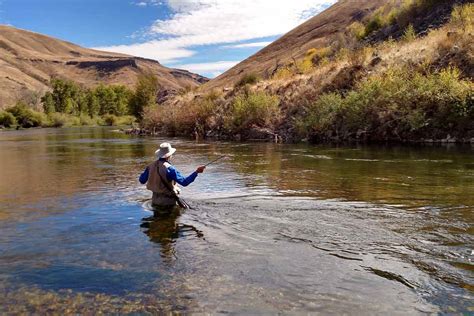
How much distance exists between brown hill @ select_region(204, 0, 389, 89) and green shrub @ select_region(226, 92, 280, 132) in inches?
1672

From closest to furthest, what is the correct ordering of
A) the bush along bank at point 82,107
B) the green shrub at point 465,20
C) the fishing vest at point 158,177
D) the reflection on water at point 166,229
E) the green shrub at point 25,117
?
the reflection on water at point 166,229 < the fishing vest at point 158,177 < the green shrub at point 465,20 < the bush along bank at point 82,107 < the green shrub at point 25,117

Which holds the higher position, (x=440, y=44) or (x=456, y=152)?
(x=440, y=44)

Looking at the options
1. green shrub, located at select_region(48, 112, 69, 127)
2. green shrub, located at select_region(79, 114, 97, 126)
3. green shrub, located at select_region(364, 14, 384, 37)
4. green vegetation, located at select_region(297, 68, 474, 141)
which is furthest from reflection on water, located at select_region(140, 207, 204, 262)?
green shrub, located at select_region(79, 114, 97, 126)

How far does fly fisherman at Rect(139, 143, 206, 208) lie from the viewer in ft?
34.7

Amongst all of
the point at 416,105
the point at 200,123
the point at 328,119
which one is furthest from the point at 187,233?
the point at 200,123

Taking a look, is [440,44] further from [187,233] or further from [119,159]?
[187,233]

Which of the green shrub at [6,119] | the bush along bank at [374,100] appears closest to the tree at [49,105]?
the green shrub at [6,119]

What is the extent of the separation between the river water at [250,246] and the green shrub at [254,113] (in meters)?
21.2

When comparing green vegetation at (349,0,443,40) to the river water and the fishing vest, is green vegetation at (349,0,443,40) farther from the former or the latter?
the fishing vest

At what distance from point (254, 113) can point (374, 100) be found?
11.9 metres

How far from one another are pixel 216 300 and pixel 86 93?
138 m

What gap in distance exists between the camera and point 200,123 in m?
46.1

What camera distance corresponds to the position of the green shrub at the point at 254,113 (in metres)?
37.5

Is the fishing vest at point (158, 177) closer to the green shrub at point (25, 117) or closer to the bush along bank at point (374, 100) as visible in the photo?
the bush along bank at point (374, 100)
